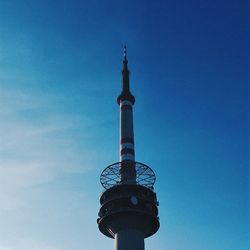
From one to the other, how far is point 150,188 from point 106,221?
10.3 m

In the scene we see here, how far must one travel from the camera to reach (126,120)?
276 feet

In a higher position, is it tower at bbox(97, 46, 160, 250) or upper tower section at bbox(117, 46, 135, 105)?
upper tower section at bbox(117, 46, 135, 105)

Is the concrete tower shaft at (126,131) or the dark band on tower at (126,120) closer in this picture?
the concrete tower shaft at (126,131)

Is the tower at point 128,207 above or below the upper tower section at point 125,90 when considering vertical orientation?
below

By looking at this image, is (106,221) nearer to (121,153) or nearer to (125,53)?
(121,153)

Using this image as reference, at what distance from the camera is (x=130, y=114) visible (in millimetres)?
85812

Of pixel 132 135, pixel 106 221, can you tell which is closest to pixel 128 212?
pixel 106 221

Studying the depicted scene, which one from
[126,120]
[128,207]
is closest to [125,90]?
[126,120]

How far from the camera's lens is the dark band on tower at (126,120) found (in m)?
77.9

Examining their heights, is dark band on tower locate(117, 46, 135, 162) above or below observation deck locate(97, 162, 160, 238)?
above

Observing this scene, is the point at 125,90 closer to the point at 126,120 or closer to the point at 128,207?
the point at 126,120

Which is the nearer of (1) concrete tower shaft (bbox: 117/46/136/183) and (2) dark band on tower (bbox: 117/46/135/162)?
(1) concrete tower shaft (bbox: 117/46/136/183)

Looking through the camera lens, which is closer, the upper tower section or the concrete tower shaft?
the concrete tower shaft

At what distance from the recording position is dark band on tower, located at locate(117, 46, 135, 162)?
77875mm
